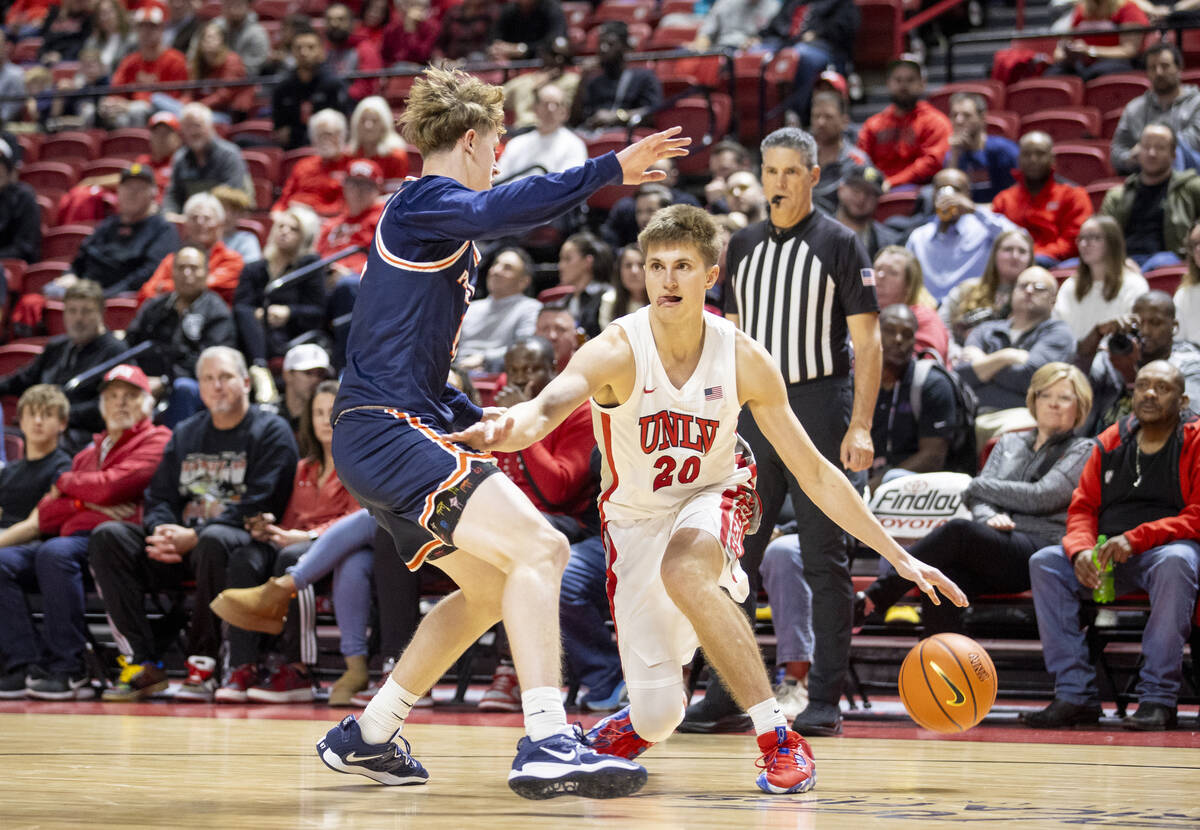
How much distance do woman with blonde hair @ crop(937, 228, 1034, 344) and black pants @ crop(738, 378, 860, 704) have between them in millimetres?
2877

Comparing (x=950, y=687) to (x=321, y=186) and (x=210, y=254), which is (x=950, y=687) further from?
(x=321, y=186)

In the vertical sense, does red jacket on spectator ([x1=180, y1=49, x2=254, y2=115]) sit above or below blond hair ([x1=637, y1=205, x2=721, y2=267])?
below

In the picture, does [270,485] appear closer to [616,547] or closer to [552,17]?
[616,547]

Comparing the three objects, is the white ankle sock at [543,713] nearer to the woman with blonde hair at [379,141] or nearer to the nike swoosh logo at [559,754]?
the nike swoosh logo at [559,754]

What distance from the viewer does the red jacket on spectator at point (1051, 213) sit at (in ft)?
27.7

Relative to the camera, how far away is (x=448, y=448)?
11.7 ft

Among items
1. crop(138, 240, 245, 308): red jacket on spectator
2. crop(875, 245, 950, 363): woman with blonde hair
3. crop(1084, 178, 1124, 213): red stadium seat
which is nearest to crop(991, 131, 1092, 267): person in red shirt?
crop(1084, 178, 1124, 213): red stadium seat

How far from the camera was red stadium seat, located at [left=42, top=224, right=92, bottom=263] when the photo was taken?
1147 centimetres

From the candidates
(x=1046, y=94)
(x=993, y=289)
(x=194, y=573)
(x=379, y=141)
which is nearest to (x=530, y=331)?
(x=194, y=573)

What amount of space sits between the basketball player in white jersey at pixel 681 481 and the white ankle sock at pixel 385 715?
575 millimetres

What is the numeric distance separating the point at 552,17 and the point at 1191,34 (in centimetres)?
482

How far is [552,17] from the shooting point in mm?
11930

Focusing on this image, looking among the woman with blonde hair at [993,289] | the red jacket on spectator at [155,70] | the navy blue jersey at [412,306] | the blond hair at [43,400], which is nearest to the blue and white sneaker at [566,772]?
the navy blue jersey at [412,306]

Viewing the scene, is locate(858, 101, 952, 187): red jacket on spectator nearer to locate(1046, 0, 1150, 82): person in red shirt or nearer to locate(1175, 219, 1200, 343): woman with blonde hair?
locate(1046, 0, 1150, 82): person in red shirt
